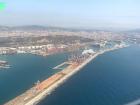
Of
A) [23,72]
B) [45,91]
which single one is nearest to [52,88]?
[45,91]

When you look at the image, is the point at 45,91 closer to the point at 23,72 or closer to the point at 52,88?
the point at 52,88

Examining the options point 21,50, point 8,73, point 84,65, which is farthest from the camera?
point 21,50

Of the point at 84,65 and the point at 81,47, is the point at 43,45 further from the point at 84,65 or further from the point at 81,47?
the point at 84,65

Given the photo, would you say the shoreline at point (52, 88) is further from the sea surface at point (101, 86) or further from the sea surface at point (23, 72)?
the sea surface at point (23, 72)

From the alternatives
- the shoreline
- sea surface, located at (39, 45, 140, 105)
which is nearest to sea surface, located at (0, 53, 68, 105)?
the shoreline

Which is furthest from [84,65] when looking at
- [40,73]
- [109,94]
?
[109,94]

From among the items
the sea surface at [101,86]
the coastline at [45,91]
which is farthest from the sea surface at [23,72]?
the sea surface at [101,86]
